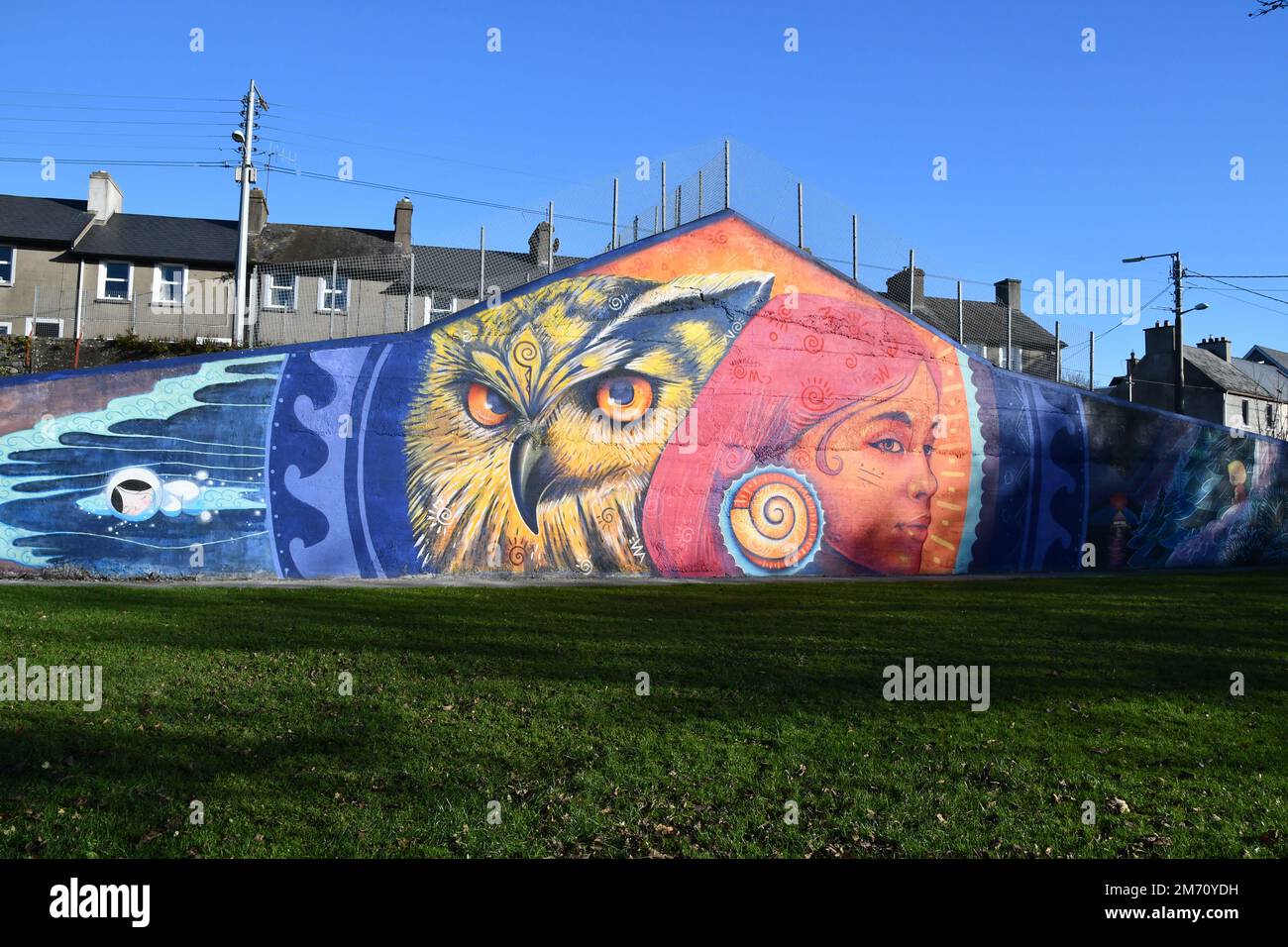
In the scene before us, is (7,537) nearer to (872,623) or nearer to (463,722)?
(463,722)

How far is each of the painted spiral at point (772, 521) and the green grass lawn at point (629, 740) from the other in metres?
8.48

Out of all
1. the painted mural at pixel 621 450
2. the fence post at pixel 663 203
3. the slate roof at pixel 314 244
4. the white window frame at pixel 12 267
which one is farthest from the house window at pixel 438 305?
the white window frame at pixel 12 267

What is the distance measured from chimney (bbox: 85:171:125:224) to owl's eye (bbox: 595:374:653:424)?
94.7ft

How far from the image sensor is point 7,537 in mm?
19547

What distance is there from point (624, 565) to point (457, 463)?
14.9 feet

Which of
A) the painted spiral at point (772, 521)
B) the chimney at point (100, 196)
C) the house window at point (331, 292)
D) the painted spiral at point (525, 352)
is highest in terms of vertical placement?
the chimney at point (100, 196)

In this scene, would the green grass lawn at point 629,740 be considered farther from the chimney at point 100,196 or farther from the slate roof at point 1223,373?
the slate roof at point 1223,373

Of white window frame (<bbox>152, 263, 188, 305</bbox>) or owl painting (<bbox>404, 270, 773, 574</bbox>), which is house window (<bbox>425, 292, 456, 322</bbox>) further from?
owl painting (<bbox>404, 270, 773, 574</bbox>)

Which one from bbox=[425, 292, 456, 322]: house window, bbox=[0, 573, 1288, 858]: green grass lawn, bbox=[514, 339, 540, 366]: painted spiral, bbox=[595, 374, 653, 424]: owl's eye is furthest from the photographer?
bbox=[425, 292, 456, 322]: house window

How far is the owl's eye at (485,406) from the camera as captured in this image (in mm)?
21953

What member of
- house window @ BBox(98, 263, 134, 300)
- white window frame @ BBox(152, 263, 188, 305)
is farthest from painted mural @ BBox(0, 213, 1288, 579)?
house window @ BBox(98, 263, 134, 300)

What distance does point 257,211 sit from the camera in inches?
1651

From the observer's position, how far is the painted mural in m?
20.1

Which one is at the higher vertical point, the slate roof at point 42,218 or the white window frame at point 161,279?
the slate roof at point 42,218
